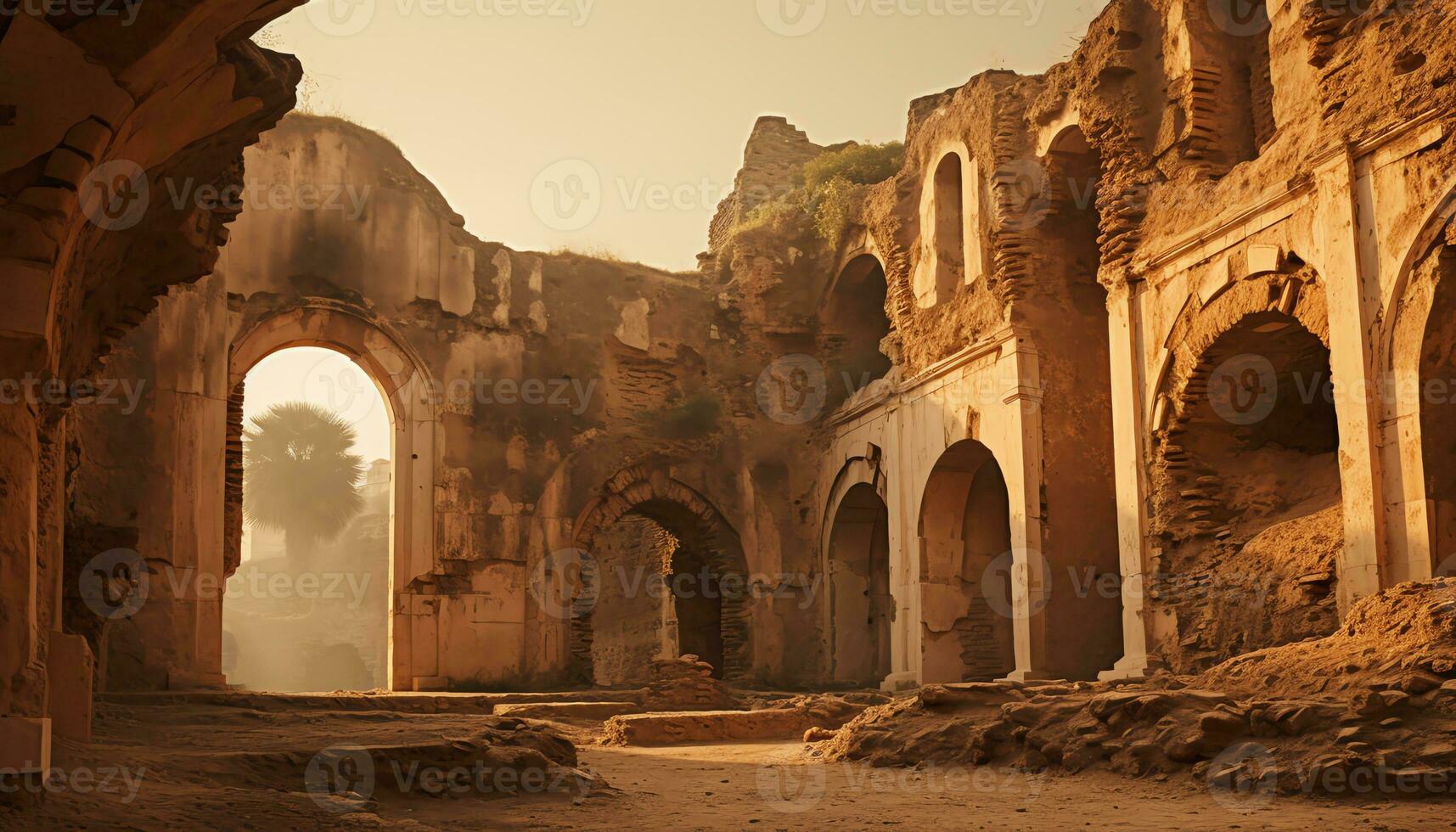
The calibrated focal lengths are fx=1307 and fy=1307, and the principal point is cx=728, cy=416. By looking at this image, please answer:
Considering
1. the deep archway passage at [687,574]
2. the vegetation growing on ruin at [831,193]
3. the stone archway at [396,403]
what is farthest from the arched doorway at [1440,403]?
the stone archway at [396,403]

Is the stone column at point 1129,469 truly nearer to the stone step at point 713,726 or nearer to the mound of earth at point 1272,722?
the stone step at point 713,726

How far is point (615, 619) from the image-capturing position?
24.2 metres

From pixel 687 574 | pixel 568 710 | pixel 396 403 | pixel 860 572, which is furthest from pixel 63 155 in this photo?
pixel 687 574

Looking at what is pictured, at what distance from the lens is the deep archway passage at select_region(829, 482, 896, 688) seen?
17.6m

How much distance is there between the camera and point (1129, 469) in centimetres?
1185

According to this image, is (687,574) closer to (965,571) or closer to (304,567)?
(965,571)

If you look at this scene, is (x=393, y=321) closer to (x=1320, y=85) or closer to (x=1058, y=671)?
(x=1058, y=671)

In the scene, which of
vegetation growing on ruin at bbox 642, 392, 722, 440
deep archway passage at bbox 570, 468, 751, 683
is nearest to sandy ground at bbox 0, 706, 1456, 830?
deep archway passage at bbox 570, 468, 751, 683

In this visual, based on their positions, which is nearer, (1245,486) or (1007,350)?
(1245,486)

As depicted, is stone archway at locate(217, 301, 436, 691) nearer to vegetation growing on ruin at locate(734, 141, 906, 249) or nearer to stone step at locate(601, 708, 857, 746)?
stone step at locate(601, 708, 857, 746)

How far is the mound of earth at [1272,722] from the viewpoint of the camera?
564cm

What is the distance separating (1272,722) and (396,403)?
1210cm

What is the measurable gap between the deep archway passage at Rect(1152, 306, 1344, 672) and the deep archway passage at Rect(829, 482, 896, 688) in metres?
6.56

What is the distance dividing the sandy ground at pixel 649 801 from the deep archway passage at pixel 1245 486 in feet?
13.2
